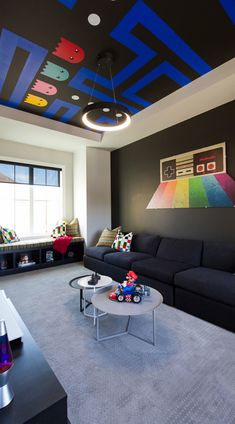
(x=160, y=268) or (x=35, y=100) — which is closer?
(x=160, y=268)

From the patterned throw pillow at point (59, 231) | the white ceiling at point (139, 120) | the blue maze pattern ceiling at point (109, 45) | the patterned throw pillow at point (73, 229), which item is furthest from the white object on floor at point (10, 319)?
the patterned throw pillow at point (73, 229)

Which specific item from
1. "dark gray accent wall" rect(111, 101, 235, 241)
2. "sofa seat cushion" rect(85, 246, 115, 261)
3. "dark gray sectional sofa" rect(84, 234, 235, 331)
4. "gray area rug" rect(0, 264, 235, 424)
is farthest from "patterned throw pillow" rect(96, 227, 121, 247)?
"gray area rug" rect(0, 264, 235, 424)

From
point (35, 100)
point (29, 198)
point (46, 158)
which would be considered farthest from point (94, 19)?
point (29, 198)

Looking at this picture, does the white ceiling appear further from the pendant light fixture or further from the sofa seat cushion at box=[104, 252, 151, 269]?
the sofa seat cushion at box=[104, 252, 151, 269]

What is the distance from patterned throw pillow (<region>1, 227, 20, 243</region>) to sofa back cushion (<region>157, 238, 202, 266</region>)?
9.94 ft

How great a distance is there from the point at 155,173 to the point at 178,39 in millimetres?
2235

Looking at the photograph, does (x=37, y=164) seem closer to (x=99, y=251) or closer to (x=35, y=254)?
(x=35, y=254)

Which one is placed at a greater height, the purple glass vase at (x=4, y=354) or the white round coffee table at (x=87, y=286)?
the purple glass vase at (x=4, y=354)

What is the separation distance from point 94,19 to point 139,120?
1840 mm

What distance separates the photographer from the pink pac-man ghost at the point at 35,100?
3.14 meters

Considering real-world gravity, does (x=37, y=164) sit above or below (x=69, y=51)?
below

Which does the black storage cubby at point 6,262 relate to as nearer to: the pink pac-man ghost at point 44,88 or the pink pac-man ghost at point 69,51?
the pink pac-man ghost at point 44,88

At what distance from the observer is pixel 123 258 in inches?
136

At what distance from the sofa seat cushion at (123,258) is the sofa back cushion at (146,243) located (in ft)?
0.56
